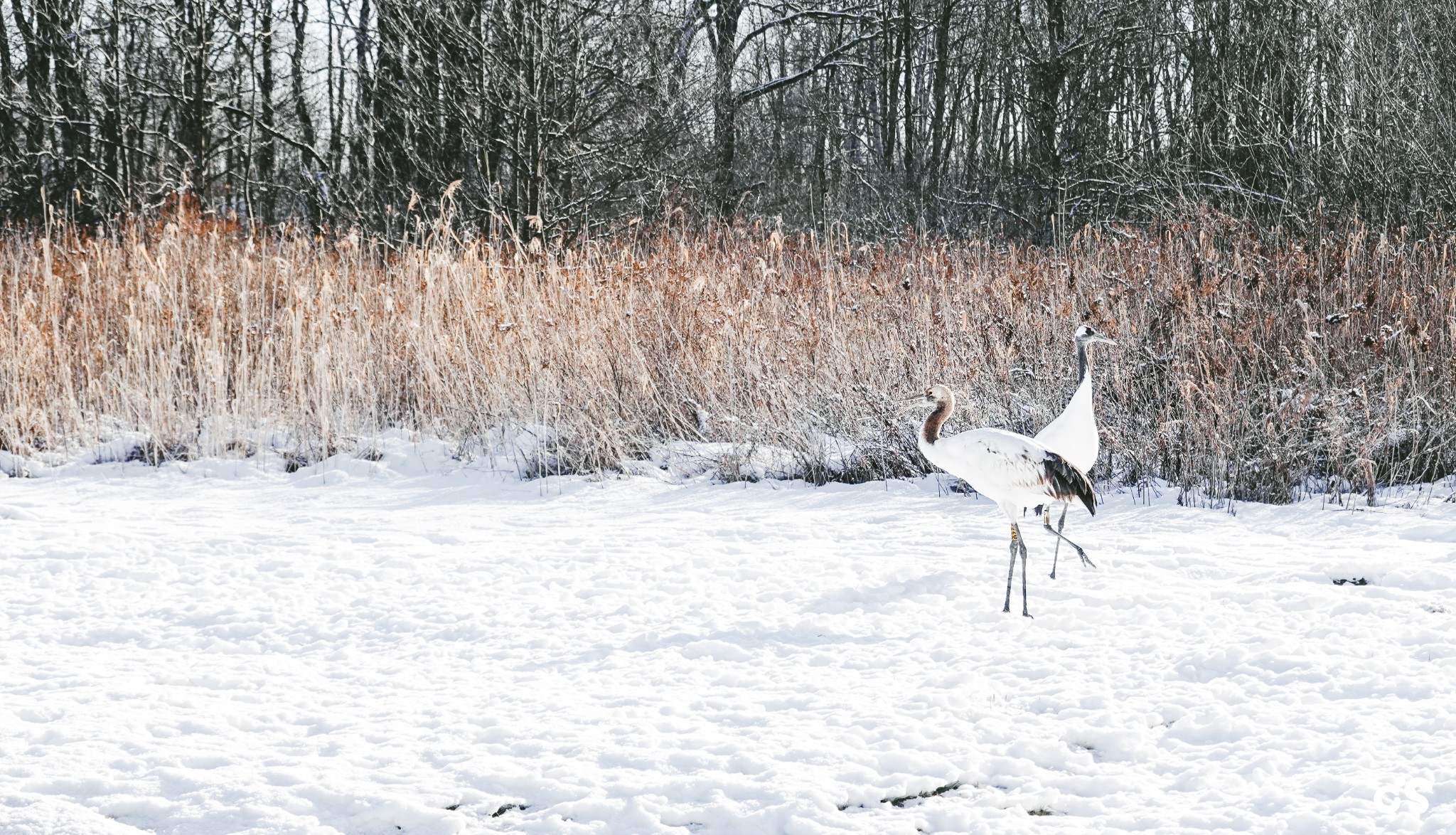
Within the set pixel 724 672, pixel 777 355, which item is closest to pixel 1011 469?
pixel 724 672

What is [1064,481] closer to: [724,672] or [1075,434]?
[1075,434]

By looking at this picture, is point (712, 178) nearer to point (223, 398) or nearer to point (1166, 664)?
point (223, 398)

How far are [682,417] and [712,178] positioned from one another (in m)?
9.81

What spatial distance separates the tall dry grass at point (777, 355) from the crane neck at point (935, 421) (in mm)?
1855

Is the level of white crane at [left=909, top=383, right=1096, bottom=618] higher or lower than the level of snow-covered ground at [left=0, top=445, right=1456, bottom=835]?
higher

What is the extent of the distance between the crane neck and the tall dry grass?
73.0 inches

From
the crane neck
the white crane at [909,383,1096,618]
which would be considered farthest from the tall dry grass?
the crane neck

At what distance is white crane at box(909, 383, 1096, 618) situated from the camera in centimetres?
381

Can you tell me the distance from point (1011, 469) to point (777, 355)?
3002 millimetres

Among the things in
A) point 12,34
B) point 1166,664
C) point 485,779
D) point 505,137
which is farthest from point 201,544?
point 12,34

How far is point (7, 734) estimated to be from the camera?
8.93ft

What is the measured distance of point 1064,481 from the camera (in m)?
3.89

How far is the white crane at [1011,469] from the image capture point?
381cm

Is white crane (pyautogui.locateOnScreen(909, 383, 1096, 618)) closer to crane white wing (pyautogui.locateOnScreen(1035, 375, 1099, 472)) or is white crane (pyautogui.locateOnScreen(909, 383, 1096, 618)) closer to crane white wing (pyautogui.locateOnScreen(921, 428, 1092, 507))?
crane white wing (pyautogui.locateOnScreen(921, 428, 1092, 507))
